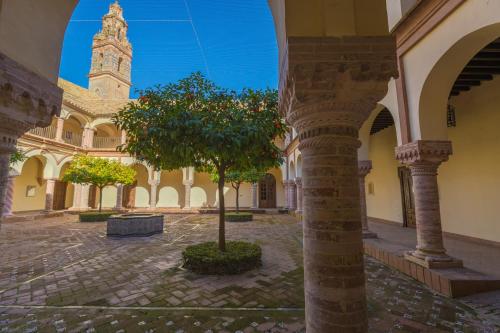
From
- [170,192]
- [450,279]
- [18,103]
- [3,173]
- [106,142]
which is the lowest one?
[450,279]

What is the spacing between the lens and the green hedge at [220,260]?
16.4 ft

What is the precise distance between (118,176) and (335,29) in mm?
14513

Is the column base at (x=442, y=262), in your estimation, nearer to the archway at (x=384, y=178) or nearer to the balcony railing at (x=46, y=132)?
the archway at (x=384, y=178)

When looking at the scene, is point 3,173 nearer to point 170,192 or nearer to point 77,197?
point 77,197

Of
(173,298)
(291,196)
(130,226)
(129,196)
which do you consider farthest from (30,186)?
(173,298)

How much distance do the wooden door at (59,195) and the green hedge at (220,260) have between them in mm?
19094

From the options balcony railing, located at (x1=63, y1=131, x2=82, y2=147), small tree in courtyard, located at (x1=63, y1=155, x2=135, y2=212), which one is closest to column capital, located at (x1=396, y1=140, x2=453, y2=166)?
small tree in courtyard, located at (x1=63, y1=155, x2=135, y2=212)

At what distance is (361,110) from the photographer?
7.30 ft

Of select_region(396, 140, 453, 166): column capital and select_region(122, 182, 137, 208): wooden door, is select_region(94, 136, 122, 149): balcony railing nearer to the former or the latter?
select_region(122, 182, 137, 208): wooden door

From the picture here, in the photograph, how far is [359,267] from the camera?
2.10 meters

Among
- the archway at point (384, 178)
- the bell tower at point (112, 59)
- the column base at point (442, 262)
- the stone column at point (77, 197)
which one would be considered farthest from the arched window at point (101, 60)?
the column base at point (442, 262)

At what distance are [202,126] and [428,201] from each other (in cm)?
488

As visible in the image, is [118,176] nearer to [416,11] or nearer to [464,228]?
[416,11]

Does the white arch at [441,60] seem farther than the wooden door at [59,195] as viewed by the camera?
No
